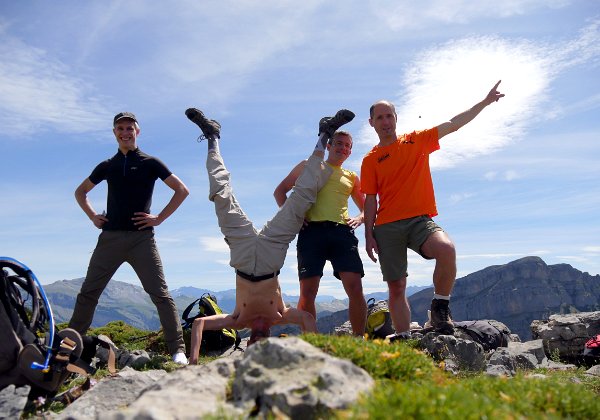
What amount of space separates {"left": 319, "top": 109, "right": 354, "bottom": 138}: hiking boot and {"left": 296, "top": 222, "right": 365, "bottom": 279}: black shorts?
6.82ft

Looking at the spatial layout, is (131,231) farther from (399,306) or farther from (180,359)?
(399,306)

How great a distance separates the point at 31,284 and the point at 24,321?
0.59 m

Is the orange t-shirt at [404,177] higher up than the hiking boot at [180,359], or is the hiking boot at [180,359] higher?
the orange t-shirt at [404,177]

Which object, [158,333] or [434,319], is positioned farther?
[158,333]

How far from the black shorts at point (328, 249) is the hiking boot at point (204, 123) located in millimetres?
A: 3368

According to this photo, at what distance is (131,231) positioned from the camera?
35.6ft

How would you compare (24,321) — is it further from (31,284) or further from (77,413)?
(77,413)

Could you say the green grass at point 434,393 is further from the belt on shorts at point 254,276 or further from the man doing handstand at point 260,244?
the belt on shorts at point 254,276

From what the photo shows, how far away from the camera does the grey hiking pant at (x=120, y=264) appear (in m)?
10.7

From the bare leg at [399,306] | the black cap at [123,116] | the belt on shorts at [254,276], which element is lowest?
the bare leg at [399,306]

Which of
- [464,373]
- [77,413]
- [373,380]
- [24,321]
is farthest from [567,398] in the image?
[24,321]

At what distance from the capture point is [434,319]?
9922 millimetres

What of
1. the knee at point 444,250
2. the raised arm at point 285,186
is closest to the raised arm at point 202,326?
the raised arm at point 285,186

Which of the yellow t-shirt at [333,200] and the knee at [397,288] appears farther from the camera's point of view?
the yellow t-shirt at [333,200]
